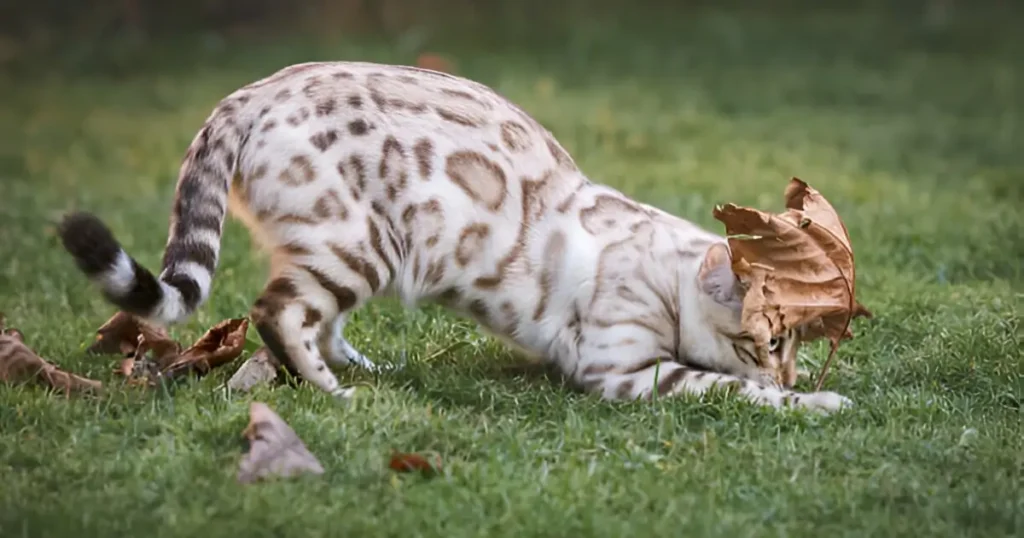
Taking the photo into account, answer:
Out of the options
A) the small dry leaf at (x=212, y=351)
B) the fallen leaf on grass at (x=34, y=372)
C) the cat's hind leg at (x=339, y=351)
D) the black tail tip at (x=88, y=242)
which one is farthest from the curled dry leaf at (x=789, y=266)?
the fallen leaf on grass at (x=34, y=372)

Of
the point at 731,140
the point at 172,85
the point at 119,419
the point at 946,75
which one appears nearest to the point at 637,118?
the point at 731,140

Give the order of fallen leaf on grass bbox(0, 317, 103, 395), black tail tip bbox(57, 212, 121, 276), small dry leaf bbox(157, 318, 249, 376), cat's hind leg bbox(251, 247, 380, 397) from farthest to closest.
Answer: small dry leaf bbox(157, 318, 249, 376) < fallen leaf on grass bbox(0, 317, 103, 395) < cat's hind leg bbox(251, 247, 380, 397) < black tail tip bbox(57, 212, 121, 276)

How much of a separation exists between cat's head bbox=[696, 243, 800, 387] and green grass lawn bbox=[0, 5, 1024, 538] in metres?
0.31

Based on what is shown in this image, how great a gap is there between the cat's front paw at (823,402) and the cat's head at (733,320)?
210mm

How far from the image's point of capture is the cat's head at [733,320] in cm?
470

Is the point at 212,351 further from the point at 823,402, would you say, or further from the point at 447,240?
the point at 823,402

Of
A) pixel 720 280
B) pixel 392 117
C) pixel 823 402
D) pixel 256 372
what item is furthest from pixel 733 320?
pixel 256 372

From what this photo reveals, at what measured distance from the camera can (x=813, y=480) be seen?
12.8 ft

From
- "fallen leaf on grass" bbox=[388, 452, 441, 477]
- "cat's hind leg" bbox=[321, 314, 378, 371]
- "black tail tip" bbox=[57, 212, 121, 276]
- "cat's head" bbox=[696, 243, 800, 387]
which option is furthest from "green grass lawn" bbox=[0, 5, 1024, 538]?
"black tail tip" bbox=[57, 212, 121, 276]

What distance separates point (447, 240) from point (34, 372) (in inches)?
58.1

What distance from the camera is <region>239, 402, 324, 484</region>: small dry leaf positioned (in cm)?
380

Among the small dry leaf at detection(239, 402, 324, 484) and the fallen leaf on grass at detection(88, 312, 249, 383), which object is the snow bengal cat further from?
the small dry leaf at detection(239, 402, 324, 484)

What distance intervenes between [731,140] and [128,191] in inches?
174

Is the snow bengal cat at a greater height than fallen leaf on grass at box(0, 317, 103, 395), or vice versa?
the snow bengal cat
